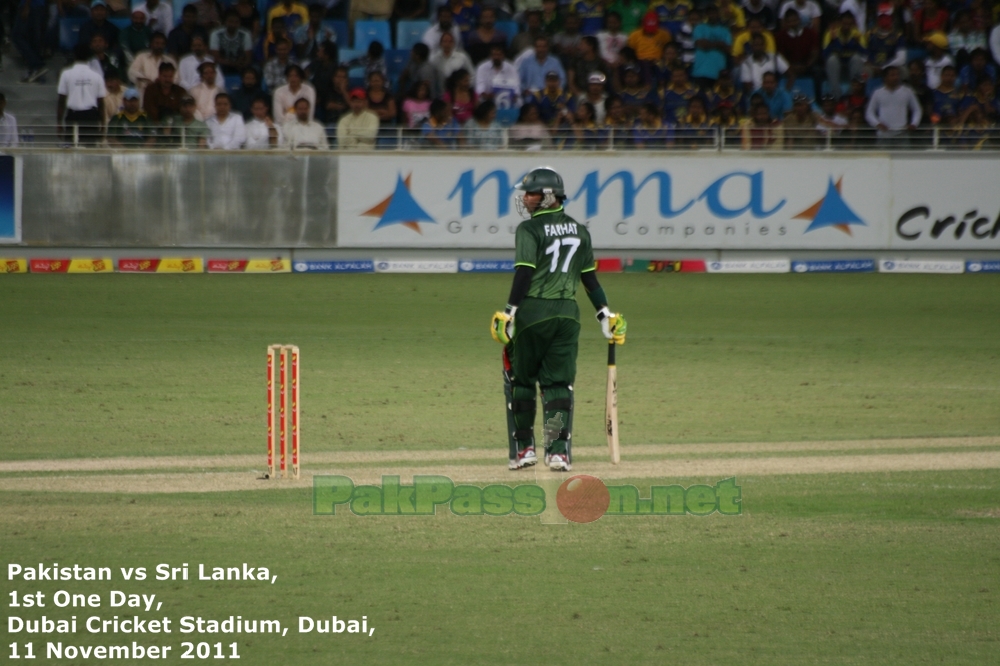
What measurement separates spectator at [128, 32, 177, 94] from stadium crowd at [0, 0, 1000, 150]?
2 cm

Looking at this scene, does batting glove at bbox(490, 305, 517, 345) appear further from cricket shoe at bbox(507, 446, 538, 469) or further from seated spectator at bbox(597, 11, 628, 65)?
seated spectator at bbox(597, 11, 628, 65)

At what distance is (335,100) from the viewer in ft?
65.1

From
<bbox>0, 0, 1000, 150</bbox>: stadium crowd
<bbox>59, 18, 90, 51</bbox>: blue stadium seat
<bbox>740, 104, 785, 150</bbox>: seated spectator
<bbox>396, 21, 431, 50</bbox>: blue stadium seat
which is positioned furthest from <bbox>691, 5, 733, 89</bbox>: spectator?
<bbox>59, 18, 90, 51</bbox>: blue stadium seat

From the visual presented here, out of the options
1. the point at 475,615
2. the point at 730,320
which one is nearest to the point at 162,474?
the point at 475,615

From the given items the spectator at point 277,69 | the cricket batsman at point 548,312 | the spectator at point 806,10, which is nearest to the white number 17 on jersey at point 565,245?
the cricket batsman at point 548,312

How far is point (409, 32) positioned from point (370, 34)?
66 cm

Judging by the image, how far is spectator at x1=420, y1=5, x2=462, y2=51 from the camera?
21141 millimetres

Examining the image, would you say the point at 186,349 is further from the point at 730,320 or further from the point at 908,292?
the point at 908,292

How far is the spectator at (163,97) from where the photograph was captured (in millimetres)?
19078

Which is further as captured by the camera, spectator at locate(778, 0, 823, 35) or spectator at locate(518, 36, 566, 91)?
spectator at locate(778, 0, 823, 35)

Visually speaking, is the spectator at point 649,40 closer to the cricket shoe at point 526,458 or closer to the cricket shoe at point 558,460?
the cricket shoe at point 526,458

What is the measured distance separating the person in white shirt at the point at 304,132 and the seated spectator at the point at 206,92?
781 mm

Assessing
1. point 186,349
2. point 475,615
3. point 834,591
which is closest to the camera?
point 475,615

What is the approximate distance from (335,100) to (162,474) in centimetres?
1214
